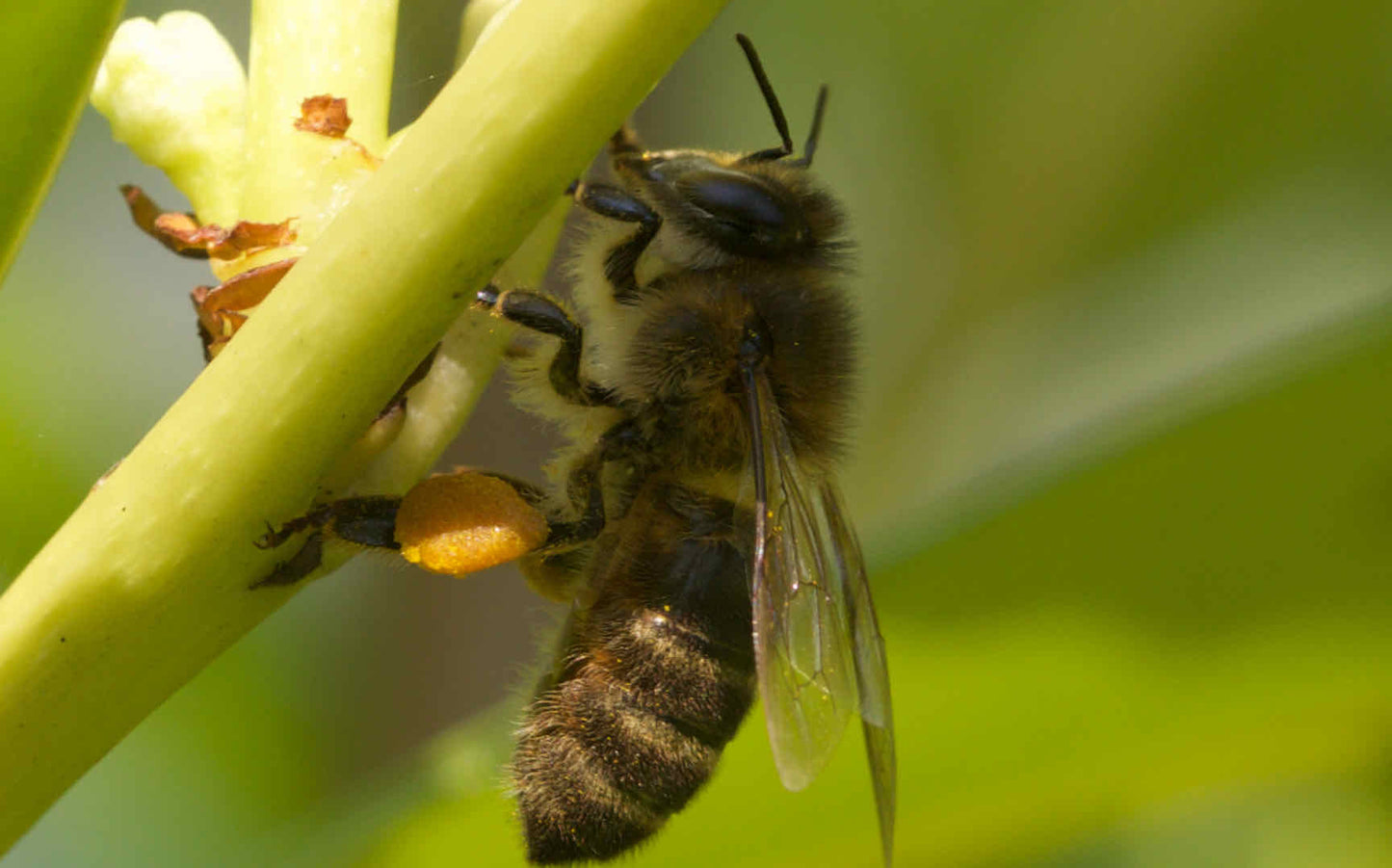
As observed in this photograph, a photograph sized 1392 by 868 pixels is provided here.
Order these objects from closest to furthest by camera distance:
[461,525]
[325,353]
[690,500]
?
[325,353] < [461,525] < [690,500]

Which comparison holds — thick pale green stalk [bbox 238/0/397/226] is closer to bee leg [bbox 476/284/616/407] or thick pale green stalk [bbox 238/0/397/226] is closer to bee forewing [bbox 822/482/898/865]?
bee leg [bbox 476/284/616/407]

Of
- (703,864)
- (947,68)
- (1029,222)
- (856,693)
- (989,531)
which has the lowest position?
(703,864)

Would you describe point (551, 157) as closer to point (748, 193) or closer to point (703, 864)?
point (748, 193)

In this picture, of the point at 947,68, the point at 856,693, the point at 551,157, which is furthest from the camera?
the point at 947,68

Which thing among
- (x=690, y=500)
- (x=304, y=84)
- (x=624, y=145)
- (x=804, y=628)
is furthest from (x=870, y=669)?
(x=304, y=84)

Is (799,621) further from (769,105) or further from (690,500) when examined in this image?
(769,105)

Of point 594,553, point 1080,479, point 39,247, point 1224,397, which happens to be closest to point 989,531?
point 1080,479

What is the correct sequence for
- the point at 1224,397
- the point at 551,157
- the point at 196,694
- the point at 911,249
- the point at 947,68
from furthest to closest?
the point at 911,249
the point at 947,68
the point at 196,694
the point at 1224,397
the point at 551,157
